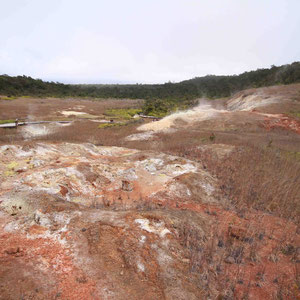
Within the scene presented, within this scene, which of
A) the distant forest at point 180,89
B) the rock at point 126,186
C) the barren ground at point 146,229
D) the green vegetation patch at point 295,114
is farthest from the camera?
the distant forest at point 180,89

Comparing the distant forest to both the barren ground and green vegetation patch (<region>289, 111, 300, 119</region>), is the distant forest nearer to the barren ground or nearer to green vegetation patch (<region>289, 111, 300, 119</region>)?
green vegetation patch (<region>289, 111, 300, 119</region>)

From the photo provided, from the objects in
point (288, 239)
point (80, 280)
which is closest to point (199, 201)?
point (288, 239)

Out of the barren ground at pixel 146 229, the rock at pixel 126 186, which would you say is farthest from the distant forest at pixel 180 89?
the rock at pixel 126 186

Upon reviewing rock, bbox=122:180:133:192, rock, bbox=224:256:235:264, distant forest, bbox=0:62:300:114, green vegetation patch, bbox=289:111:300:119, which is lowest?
rock, bbox=224:256:235:264

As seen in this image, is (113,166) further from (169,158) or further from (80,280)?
(80,280)

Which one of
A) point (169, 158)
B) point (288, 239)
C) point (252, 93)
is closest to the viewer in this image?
point (288, 239)

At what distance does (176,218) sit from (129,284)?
87.6 inches

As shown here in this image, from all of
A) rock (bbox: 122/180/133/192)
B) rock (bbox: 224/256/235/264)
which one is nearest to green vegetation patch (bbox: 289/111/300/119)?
rock (bbox: 122/180/133/192)

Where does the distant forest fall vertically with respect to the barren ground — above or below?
above

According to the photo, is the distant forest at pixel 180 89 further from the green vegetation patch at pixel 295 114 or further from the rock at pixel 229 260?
the rock at pixel 229 260

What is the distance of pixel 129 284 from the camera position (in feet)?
11.1

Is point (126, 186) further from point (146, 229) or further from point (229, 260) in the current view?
point (229, 260)

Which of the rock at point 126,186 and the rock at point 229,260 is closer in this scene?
the rock at point 229,260

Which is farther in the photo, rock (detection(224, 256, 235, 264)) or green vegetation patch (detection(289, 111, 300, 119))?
green vegetation patch (detection(289, 111, 300, 119))
